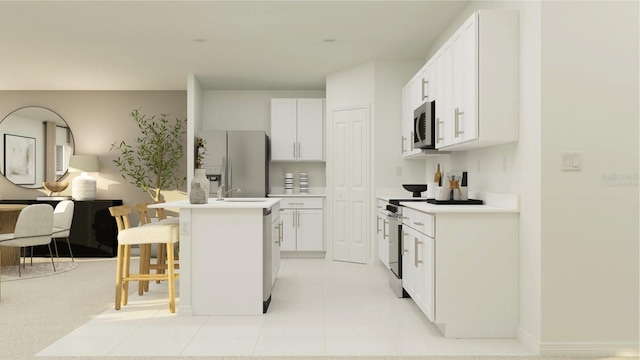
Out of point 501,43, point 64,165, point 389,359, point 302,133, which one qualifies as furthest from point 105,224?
point 501,43

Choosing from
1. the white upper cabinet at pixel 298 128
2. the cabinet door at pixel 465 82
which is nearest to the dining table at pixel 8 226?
the white upper cabinet at pixel 298 128

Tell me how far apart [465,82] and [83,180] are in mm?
6094

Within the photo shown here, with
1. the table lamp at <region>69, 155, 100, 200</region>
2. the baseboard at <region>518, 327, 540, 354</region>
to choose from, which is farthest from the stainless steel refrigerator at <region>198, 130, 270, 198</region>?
the baseboard at <region>518, 327, 540, 354</region>

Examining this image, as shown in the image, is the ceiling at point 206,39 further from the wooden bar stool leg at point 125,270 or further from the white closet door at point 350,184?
the wooden bar stool leg at point 125,270

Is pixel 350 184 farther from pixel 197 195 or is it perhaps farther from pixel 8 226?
pixel 8 226

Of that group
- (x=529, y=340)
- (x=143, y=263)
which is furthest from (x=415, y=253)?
(x=143, y=263)

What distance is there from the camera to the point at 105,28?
197 inches

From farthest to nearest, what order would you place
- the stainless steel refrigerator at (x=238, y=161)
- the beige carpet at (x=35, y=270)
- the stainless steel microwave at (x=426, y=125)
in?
the stainless steel refrigerator at (x=238, y=161) < the beige carpet at (x=35, y=270) < the stainless steel microwave at (x=426, y=125)

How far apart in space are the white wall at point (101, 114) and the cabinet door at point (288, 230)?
1886 millimetres

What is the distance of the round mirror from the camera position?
26.0 ft

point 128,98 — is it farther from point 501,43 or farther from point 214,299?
point 501,43

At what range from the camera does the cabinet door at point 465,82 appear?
338 cm

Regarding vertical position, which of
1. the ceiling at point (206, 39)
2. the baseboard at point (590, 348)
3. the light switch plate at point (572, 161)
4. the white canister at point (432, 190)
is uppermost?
the ceiling at point (206, 39)

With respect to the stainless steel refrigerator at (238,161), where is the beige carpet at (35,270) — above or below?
below
